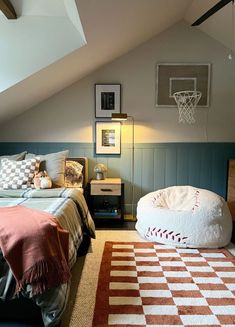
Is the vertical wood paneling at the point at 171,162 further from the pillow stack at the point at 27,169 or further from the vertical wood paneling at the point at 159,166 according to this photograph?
the pillow stack at the point at 27,169

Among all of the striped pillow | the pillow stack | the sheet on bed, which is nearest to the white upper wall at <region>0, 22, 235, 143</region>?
the pillow stack

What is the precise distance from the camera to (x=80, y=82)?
423 cm

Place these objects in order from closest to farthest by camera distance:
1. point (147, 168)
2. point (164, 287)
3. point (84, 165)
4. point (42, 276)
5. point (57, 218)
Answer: point (42, 276) < point (57, 218) < point (164, 287) < point (84, 165) < point (147, 168)

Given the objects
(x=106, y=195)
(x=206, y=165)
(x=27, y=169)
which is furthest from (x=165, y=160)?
(x=27, y=169)

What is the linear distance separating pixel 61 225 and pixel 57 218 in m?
0.06

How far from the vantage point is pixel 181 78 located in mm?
4223

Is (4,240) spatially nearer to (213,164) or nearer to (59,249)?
(59,249)

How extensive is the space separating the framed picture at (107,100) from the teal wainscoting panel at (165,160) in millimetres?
503

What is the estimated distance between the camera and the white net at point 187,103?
414cm

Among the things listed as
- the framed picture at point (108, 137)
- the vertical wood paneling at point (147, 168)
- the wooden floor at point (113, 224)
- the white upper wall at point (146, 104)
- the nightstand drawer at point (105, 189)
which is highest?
the white upper wall at point (146, 104)

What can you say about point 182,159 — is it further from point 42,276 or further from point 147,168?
point 42,276

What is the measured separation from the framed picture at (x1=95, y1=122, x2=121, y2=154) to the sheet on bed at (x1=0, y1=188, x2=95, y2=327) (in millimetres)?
1307

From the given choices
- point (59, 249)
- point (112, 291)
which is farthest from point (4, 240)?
point (112, 291)

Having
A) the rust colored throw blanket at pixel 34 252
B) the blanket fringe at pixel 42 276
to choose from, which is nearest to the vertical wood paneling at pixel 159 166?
the rust colored throw blanket at pixel 34 252
